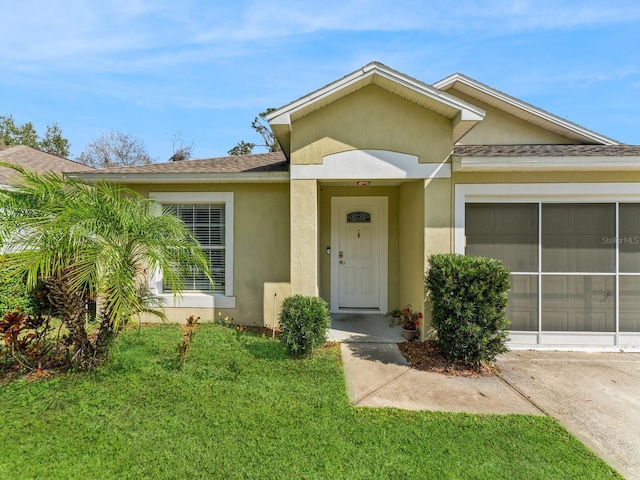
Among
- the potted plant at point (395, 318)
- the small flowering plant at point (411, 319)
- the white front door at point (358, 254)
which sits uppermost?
the white front door at point (358, 254)

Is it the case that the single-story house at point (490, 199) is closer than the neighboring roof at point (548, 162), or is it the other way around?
the neighboring roof at point (548, 162)

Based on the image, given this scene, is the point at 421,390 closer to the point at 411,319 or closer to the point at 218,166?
the point at 411,319

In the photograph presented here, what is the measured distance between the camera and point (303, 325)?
495 centimetres

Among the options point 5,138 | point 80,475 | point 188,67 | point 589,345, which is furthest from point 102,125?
point 589,345

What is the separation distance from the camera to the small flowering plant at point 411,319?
607 cm

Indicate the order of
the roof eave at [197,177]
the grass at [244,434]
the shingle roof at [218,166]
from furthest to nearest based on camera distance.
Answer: the shingle roof at [218,166]
the roof eave at [197,177]
the grass at [244,434]

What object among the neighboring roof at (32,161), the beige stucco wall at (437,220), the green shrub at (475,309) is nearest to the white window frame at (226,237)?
the beige stucco wall at (437,220)

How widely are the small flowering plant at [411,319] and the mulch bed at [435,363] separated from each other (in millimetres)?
442

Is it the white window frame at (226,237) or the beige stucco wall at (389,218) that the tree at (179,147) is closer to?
the white window frame at (226,237)

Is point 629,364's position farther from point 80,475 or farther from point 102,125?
point 102,125

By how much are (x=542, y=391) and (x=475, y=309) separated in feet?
4.23

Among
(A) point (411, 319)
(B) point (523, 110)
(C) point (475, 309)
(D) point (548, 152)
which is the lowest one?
(A) point (411, 319)

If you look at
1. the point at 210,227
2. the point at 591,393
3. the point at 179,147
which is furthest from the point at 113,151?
the point at 591,393

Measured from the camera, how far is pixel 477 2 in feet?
21.5
